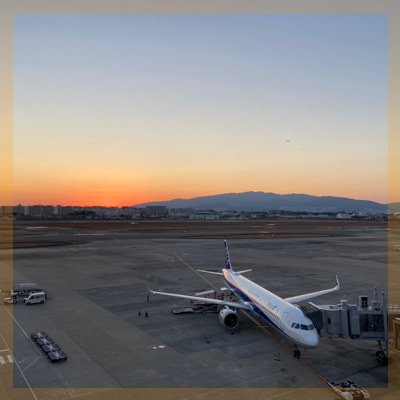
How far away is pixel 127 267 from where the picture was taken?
6094 centimetres

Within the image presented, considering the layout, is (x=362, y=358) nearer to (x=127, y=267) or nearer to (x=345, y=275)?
(x=345, y=275)

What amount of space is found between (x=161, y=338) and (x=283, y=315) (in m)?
10.1

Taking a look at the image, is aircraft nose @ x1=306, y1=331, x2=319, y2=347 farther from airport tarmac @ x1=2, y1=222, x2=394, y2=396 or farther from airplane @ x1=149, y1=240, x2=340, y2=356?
airport tarmac @ x1=2, y1=222, x2=394, y2=396

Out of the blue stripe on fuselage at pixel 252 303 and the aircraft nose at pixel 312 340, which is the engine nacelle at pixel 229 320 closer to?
the blue stripe on fuselage at pixel 252 303

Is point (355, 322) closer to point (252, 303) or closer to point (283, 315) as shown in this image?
point (283, 315)

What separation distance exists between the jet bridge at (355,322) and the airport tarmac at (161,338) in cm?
172

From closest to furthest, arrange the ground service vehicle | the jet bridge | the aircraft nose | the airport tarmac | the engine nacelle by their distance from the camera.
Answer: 1. the airport tarmac
2. the aircraft nose
3. the jet bridge
4. the engine nacelle
5. the ground service vehicle

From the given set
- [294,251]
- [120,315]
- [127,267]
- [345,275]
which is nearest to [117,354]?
[120,315]

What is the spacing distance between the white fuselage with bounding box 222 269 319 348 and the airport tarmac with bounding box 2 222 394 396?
186 centimetres

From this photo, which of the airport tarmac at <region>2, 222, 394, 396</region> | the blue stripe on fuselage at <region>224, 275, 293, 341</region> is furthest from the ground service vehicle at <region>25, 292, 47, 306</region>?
the blue stripe on fuselage at <region>224, 275, 293, 341</region>

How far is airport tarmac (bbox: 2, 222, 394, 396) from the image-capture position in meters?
21.8

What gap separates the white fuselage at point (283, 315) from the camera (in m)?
23.5

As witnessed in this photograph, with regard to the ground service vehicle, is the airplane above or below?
above

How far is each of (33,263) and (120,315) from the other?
36885mm
